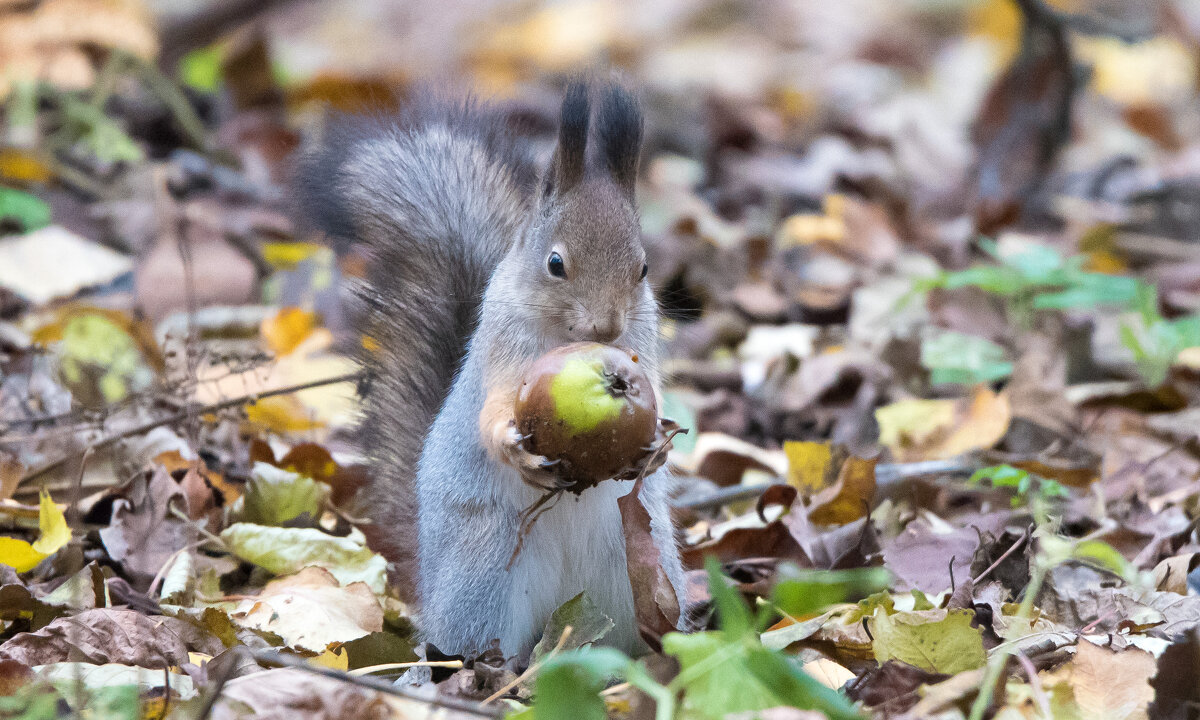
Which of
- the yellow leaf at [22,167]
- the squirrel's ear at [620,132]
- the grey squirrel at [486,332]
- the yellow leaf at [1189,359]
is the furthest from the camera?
the yellow leaf at [22,167]

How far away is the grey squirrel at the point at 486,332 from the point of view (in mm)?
1660

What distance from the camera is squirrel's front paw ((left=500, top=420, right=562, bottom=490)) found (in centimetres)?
148

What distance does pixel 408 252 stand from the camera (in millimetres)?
2057

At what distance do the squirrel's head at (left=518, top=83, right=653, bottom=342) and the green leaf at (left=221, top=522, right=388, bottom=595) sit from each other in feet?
1.75

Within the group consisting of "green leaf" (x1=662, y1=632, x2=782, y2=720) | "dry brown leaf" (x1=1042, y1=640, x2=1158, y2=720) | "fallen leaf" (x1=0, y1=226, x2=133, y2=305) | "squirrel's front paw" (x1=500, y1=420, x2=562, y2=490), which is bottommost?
"dry brown leaf" (x1=1042, y1=640, x2=1158, y2=720)

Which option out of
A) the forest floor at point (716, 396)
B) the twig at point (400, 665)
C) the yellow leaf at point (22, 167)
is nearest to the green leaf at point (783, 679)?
the forest floor at point (716, 396)

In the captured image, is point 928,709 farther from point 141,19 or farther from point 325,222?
point 141,19

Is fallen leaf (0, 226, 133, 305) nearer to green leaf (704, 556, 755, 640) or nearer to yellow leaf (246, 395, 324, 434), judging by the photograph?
yellow leaf (246, 395, 324, 434)

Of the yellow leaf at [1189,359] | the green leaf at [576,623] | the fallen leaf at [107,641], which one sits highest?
the fallen leaf at [107,641]

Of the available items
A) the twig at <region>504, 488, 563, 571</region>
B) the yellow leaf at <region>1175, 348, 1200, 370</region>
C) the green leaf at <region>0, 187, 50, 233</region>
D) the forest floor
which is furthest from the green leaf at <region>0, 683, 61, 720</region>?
the yellow leaf at <region>1175, 348, 1200, 370</region>

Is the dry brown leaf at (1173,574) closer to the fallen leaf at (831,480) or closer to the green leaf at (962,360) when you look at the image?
the fallen leaf at (831,480)

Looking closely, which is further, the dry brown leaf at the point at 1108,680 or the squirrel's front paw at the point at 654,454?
the squirrel's front paw at the point at 654,454

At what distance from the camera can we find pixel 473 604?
5.53 feet

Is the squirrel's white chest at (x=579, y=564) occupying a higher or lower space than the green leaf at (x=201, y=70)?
lower
